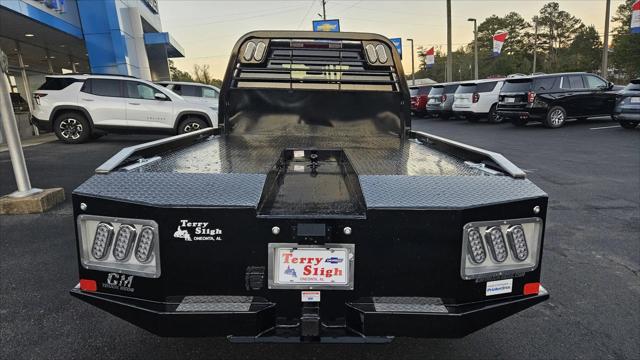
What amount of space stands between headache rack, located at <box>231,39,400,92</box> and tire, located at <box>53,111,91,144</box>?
31.0ft

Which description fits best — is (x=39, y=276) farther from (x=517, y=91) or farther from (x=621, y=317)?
(x=517, y=91)

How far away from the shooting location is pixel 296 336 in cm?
170

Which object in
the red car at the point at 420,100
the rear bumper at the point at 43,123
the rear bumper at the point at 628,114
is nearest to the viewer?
the rear bumper at the point at 43,123

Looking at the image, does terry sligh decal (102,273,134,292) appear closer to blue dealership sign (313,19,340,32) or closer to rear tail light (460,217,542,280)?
rear tail light (460,217,542,280)

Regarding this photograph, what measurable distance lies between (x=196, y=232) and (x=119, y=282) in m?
0.42

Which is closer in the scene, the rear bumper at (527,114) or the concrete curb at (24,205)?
the concrete curb at (24,205)

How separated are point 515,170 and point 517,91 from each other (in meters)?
13.5

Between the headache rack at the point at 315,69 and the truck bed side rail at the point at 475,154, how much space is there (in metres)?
0.71

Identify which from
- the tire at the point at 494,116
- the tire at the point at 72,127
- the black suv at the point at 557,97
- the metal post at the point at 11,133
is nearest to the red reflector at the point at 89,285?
the metal post at the point at 11,133

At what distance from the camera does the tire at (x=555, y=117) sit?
13711 millimetres

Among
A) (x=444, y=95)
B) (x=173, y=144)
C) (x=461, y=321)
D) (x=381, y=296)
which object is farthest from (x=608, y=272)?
(x=444, y=95)

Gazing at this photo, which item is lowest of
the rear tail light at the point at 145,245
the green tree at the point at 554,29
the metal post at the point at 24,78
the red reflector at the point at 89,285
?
the red reflector at the point at 89,285

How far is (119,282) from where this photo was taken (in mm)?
1744

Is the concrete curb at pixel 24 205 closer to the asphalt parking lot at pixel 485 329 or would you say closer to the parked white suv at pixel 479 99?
the asphalt parking lot at pixel 485 329
